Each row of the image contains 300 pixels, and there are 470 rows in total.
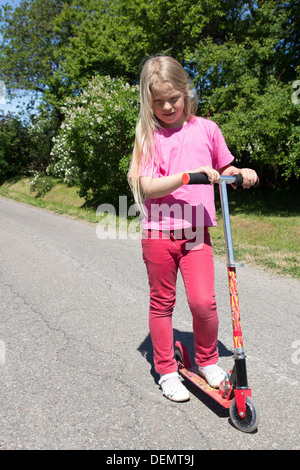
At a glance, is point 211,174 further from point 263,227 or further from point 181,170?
point 263,227

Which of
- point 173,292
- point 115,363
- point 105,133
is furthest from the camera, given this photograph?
point 105,133

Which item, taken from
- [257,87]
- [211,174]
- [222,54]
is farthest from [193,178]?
[222,54]

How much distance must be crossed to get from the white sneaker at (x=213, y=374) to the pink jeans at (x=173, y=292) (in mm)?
36

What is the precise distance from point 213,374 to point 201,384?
0.09 m

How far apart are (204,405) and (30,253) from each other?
16.8 feet

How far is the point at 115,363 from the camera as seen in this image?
10.1 feet

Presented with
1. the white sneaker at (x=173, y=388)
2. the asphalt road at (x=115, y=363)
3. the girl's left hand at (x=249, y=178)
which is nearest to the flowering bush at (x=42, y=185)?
the asphalt road at (x=115, y=363)

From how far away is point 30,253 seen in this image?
702 cm

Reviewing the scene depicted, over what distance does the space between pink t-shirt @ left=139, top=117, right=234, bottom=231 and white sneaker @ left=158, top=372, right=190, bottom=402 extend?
0.91 metres

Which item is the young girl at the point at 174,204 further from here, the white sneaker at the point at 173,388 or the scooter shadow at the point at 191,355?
the scooter shadow at the point at 191,355

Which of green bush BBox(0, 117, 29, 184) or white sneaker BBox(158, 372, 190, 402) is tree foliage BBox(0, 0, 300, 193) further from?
green bush BBox(0, 117, 29, 184)

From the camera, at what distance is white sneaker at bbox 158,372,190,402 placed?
2.51 m

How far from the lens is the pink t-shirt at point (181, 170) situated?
2.45 metres
